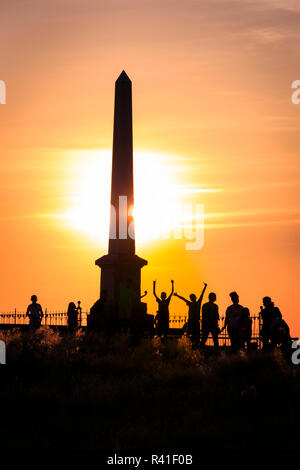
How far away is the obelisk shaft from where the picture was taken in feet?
108

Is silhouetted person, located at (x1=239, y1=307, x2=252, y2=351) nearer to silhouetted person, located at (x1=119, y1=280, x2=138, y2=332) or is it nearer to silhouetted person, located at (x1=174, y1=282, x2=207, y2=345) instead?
silhouetted person, located at (x1=174, y1=282, x2=207, y2=345)

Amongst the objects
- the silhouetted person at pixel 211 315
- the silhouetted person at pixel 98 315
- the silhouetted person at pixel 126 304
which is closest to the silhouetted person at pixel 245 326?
the silhouetted person at pixel 211 315

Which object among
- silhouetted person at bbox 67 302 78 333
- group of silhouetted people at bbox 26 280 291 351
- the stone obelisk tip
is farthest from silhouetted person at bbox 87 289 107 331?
the stone obelisk tip

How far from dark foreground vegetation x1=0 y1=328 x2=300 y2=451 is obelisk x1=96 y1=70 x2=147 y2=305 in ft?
27.7

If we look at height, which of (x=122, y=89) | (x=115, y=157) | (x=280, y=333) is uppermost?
(x=122, y=89)

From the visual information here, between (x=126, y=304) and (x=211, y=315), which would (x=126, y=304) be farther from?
(x=211, y=315)

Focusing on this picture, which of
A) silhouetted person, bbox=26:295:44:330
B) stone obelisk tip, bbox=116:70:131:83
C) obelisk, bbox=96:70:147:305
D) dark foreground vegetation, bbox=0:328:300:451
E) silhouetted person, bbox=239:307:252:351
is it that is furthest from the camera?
stone obelisk tip, bbox=116:70:131:83

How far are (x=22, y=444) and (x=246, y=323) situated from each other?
8.06 meters

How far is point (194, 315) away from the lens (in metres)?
25.2

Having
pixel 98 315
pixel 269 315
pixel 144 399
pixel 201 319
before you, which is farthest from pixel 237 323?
pixel 98 315

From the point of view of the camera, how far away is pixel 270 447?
15602 mm

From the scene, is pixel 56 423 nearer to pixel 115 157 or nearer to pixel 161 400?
pixel 161 400

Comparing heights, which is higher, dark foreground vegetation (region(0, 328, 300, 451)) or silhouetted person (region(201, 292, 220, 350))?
silhouetted person (region(201, 292, 220, 350))
